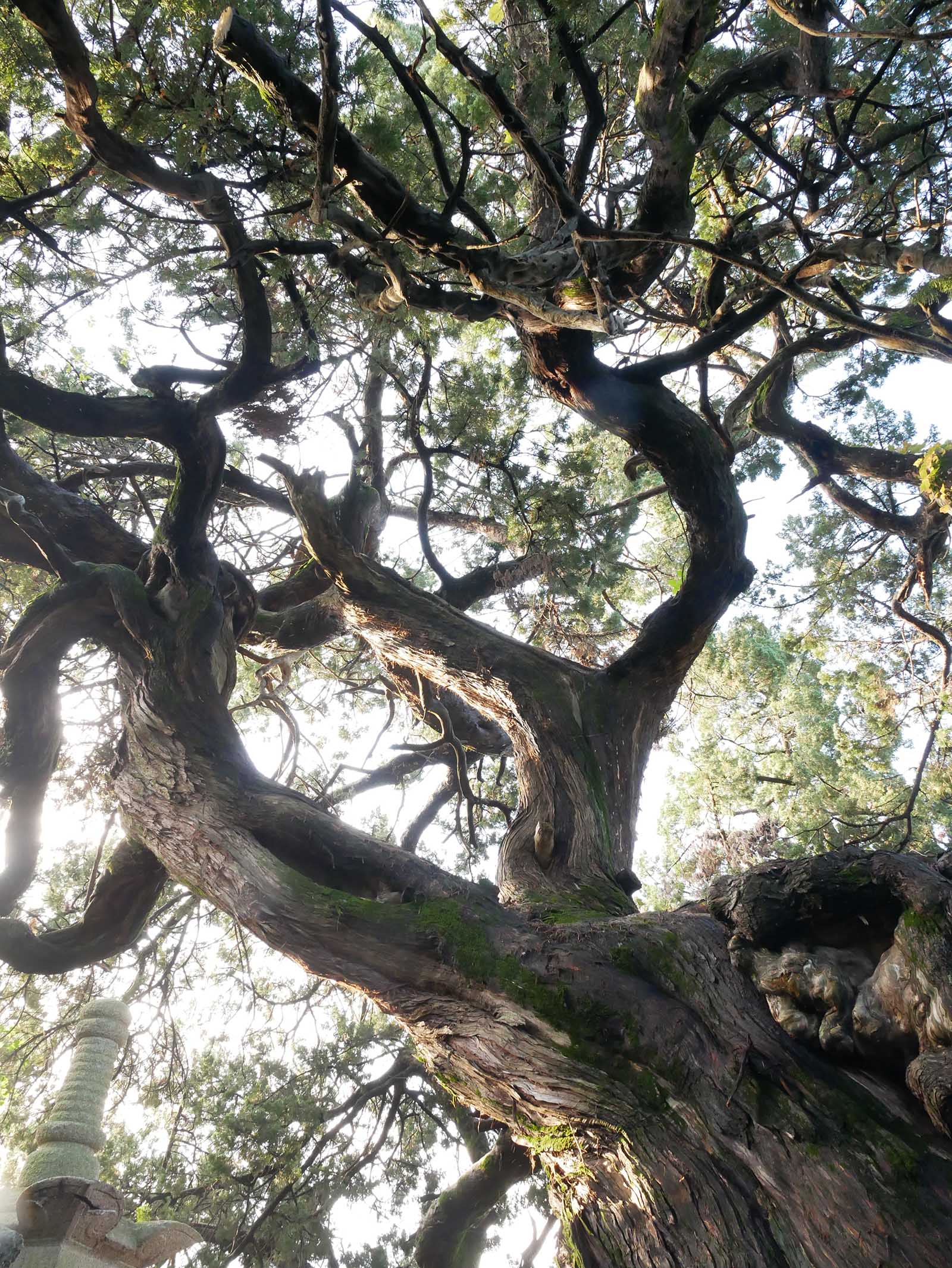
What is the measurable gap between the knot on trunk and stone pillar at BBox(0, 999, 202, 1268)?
3713 millimetres

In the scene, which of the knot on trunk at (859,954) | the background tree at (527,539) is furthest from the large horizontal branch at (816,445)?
the knot on trunk at (859,954)

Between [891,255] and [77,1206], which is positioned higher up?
[891,255]

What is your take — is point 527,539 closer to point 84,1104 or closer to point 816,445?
point 816,445

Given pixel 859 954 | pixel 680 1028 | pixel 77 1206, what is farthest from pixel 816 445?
pixel 77 1206

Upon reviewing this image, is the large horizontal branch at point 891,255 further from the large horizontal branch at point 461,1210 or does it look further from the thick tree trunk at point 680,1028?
the large horizontal branch at point 461,1210

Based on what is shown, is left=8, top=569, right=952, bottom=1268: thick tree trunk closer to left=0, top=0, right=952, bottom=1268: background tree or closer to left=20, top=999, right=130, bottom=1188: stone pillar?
left=0, top=0, right=952, bottom=1268: background tree

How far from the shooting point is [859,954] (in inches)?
100

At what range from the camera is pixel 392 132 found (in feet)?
11.6

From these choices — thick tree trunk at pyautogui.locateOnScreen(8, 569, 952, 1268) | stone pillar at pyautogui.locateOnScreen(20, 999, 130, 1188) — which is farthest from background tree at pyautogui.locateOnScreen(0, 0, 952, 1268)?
stone pillar at pyautogui.locateOnScreen(20, 999, 130, 1188)

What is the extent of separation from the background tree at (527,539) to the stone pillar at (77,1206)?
111 cm

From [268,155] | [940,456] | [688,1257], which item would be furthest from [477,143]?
[688,1257]

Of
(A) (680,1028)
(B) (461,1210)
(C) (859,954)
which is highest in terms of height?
(C) (859,954)

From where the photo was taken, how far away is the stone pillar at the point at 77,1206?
404 centimetres

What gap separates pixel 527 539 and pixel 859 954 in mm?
3900
